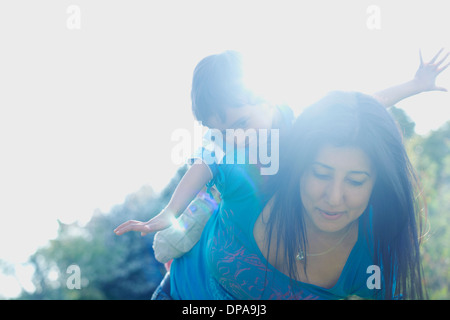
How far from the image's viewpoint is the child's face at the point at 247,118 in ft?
7.59

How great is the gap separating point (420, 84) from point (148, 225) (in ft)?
5.44

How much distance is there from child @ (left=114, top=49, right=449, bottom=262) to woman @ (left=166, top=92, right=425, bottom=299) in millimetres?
251

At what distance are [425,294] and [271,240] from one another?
78 centimetres

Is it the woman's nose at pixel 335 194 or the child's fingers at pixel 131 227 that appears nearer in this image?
the woman's nose at pixel 335 194

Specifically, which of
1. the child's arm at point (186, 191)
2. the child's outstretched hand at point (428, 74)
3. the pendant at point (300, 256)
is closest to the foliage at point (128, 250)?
the child's outstretched hand at point (428, 74)

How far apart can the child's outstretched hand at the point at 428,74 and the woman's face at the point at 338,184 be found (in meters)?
0.92

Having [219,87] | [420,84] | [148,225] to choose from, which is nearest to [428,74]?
[420,84]

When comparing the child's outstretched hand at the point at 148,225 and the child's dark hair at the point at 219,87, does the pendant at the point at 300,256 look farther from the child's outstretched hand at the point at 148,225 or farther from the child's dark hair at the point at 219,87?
the child's dark hair at the point at 219,87

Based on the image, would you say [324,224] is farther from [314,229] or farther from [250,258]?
[250,258]

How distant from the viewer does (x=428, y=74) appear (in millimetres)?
2422

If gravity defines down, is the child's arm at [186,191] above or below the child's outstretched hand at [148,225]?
above

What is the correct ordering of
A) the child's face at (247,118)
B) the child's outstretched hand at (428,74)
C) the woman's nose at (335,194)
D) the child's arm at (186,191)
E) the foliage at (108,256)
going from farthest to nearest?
the foliage at (108,256) < the child's outstretched hand at (428,74) < the child's face at (247,118) < the child's arm at (186,191) < the woman's nose at (335,194)

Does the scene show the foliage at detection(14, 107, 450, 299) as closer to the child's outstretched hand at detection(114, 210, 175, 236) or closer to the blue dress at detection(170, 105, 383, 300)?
the blue dress at detection(170, 105, 383, 300)

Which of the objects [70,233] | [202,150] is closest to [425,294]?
[202,150]
